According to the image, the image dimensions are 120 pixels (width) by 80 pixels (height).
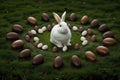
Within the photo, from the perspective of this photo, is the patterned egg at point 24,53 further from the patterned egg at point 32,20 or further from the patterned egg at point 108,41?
the patterned egg at point 108,41

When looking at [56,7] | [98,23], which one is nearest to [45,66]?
[98,23]

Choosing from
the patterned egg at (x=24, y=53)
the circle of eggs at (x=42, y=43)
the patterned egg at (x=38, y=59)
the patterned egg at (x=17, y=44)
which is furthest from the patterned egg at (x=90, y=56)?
the patterned egg at (x=17, y=44)

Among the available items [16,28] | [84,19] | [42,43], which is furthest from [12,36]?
[84,19]

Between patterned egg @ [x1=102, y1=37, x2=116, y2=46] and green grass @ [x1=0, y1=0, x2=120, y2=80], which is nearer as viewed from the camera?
green grass @ [x1=0, y1=0, x2=120, y2=80]

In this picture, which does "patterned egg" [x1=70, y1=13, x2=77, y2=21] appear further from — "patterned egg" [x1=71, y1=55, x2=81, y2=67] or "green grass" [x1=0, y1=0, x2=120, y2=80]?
"patterned egg" [x1=71, y1=55, x2=81, y2=67]

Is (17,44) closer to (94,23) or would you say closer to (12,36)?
(12,36)

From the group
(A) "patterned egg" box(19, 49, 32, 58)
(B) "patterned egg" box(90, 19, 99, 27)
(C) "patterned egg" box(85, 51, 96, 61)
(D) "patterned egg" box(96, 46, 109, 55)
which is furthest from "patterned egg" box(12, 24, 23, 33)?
(D) "patterned egg" box(96, 46, 109, 55)
